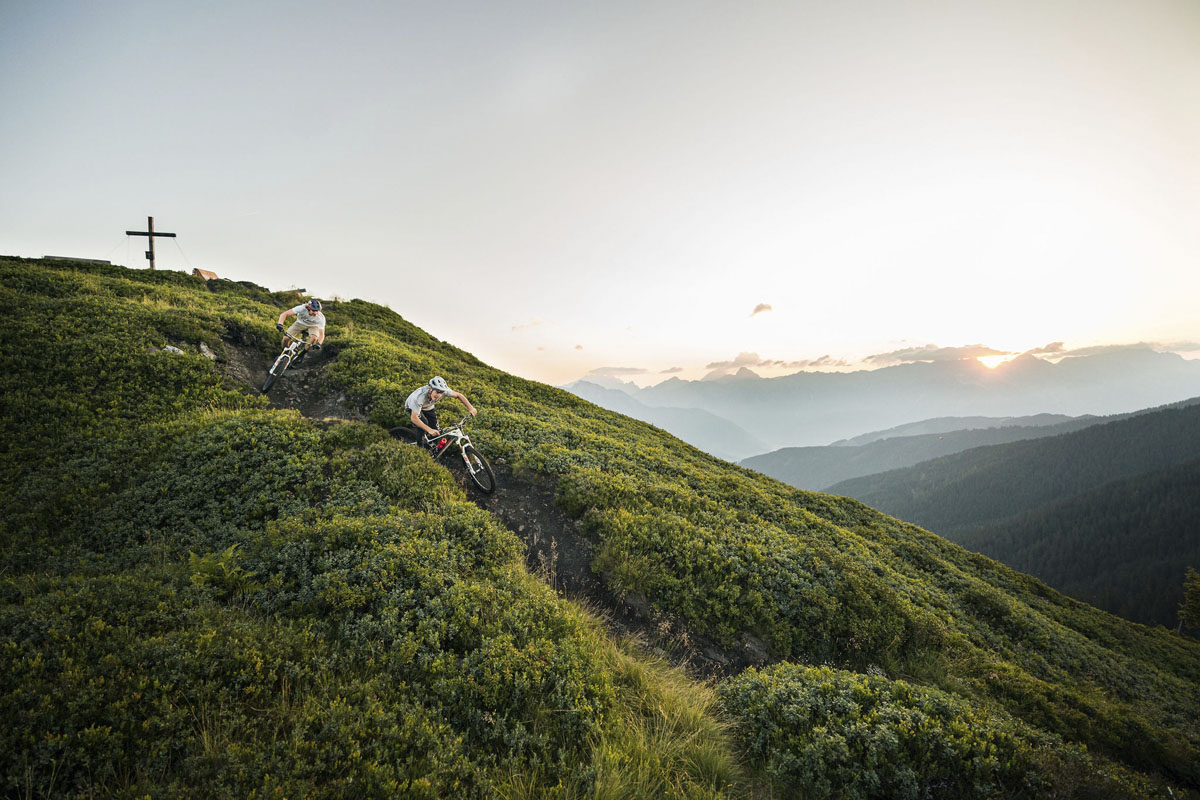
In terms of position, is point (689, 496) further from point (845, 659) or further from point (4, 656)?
point (4, 656)

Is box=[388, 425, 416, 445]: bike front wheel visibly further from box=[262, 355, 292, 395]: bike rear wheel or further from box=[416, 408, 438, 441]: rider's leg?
box=[262, 355, 292, 395]: bike rear wheel

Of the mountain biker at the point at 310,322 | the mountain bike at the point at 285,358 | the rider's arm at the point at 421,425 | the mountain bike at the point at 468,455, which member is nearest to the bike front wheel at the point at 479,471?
the mountain bike at the point at 468,455

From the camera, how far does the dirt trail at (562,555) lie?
824 cm

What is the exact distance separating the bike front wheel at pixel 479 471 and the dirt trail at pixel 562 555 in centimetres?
28

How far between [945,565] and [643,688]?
58.7ft

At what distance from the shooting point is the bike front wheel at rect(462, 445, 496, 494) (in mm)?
11078

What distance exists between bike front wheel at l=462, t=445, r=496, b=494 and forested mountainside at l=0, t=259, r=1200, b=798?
1040 millimetres

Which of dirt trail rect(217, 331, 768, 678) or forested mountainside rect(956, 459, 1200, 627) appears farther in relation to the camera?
forested mountainside rect(956, 459, 1200, 627)

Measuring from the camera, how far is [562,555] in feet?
31.8

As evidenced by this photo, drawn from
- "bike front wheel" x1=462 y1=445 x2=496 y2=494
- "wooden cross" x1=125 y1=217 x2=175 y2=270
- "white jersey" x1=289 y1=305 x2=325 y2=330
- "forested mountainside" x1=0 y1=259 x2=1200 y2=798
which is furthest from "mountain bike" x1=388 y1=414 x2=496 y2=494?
"wooden cross" x1=125 y1=217 x2=175 y2=270

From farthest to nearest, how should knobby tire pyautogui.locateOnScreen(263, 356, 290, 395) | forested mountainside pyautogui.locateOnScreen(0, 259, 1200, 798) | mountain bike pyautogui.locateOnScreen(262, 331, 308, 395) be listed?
mountain bike pyautogui.locateOnScreen(262, 331, 308, 395)
knobby tire pyautogui.locateOnScreen(263, 356, 290, 395)
forested mountainside pyautogui.locateOnScreen(0, 259, 1200, 798)

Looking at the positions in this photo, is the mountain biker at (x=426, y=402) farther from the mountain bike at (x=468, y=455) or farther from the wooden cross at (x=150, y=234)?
the wooden cross at (x=150, y=234)

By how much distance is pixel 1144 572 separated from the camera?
123 metres

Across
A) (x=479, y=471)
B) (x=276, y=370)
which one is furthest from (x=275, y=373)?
(x=479, y=471)
